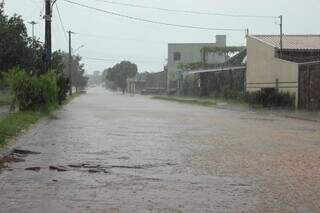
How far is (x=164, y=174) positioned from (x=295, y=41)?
143ft

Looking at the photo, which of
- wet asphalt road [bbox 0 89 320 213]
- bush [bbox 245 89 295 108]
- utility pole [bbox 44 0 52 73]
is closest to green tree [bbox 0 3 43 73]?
utility pole [bbox 44 0 52 73]

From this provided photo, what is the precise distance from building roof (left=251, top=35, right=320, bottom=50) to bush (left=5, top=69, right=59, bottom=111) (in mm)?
22899

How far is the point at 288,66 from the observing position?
43438mm

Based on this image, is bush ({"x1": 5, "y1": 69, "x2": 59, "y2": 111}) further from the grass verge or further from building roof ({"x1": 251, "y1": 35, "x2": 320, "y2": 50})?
building roof ({"x1": 251, "y1": 35, "x2": 320, "y2": 50})

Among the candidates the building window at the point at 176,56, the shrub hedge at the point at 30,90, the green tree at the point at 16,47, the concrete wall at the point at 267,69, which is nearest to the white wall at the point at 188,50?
the building window at the point at 176,56

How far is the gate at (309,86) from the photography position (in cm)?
3834

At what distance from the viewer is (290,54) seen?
161 ft

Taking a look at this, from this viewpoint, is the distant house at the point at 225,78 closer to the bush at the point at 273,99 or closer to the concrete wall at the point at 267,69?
the concrete wall at the point at 267,69

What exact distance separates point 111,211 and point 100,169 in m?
3.83

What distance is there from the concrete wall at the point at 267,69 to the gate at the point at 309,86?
81cm

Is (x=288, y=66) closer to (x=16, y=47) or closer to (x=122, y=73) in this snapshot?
(x=16, y=47)

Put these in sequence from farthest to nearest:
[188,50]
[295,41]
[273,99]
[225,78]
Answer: [188,50]
[225,78]
[295,41]
[273,99]

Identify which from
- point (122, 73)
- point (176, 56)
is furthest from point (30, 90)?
point (122, 73)

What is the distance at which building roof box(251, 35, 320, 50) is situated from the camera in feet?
165
